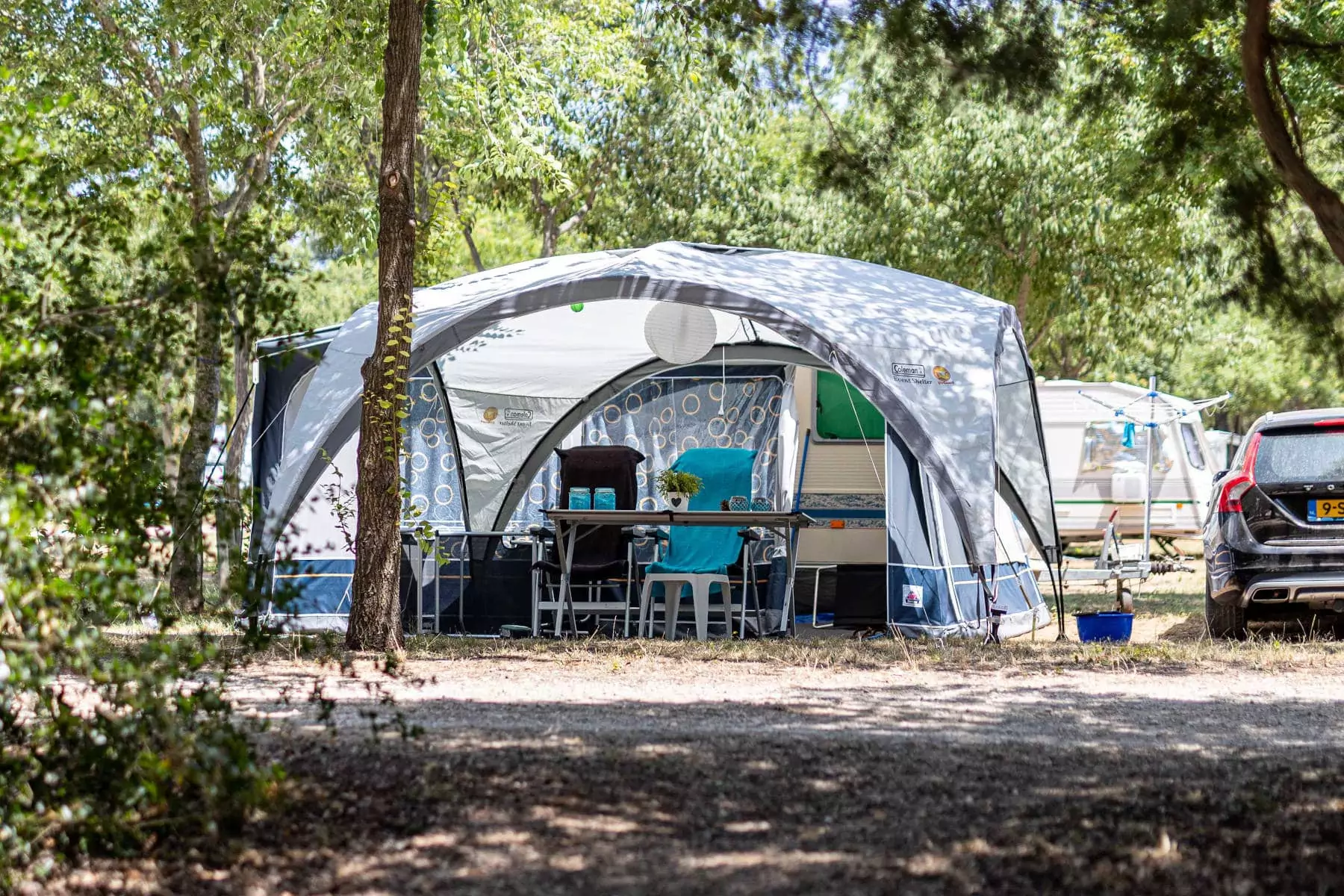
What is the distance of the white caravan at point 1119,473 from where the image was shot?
18766 millimetres

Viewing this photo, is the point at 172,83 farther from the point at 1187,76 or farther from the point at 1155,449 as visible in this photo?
the point at 1155,449

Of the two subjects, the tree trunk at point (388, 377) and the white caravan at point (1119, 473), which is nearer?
the tree trunk at point (388, 377)

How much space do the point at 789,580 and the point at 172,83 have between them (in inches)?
271

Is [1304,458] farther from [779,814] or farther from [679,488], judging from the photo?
[779,814]

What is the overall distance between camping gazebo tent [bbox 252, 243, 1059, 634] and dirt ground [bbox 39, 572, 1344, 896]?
1.94 metres

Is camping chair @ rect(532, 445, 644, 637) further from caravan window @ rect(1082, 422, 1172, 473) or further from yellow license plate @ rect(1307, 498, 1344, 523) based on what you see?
caravan window @ rect(1082, 422, 1172, 473)

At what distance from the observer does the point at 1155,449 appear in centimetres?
1883

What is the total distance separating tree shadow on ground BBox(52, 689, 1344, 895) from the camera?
342 cm

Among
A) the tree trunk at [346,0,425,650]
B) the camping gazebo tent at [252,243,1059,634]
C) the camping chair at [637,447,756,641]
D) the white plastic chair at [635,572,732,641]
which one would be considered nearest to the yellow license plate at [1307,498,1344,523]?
the camping gazebo tent at [252,243,1059,634]

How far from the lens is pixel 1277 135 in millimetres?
4918

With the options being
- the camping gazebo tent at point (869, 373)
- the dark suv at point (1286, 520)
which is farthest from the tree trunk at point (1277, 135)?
the dark suv at point (1286, 520)

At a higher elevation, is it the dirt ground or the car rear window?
the car rear window

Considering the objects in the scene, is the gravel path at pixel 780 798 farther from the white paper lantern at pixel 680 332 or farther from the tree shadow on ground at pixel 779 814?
the white paper lantern at pixel 680 332

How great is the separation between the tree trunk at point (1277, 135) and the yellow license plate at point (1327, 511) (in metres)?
3.93
